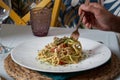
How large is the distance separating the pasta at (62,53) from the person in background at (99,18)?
0.85 ft

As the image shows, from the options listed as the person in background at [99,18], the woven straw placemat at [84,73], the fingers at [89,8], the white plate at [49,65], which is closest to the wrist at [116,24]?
the person in background at [99,18]

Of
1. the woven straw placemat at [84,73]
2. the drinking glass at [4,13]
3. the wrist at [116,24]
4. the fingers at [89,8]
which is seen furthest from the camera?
the wrist at [116,24]

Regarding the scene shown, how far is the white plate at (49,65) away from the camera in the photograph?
29.9 inches

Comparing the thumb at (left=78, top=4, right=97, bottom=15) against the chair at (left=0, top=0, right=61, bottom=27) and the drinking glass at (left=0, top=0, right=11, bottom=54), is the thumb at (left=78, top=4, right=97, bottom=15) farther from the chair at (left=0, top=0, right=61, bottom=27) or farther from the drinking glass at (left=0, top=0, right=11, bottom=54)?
the chair at (left=0, top=0, right=61, bottom=27)

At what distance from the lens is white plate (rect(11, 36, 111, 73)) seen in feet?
2.49

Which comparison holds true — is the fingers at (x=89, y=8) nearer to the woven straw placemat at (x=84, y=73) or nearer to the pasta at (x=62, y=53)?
the pasta at (x=62, y=53)

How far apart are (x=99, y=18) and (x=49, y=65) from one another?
0.46 meters

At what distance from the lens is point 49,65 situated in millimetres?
795

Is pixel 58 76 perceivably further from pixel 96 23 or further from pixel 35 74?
pixel 96 23

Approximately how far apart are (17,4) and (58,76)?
1378 millimetres

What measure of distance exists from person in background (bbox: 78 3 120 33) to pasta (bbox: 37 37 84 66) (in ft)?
0.85

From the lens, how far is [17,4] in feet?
6.70

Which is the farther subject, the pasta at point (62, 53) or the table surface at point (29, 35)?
the table surface at point (29, 35)

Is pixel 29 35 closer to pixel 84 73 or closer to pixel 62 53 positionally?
pixel 62 53
